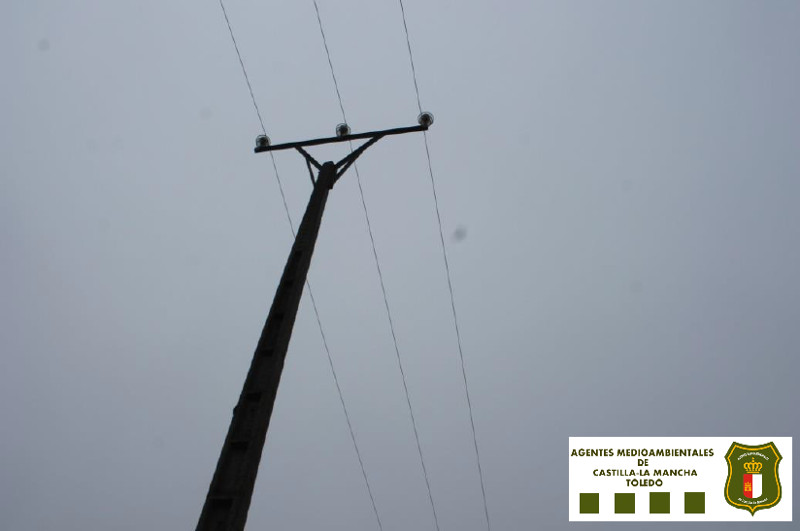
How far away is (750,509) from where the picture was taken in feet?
61.4

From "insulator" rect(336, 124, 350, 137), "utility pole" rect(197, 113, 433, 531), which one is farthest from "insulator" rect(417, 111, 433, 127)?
"utility pole" rect(197, 113, 433, 531)

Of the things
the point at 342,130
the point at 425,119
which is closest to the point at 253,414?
the point at 342,130

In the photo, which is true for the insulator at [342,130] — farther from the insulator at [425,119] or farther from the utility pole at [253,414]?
the utility pole at [253,414]

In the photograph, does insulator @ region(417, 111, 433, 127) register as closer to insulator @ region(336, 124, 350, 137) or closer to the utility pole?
insulator @ region(336, 124, 350, 137)

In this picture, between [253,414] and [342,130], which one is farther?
[342,130]

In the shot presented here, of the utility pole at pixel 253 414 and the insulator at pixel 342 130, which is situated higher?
the insulator at pixel 342 130

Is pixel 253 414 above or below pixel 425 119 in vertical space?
below

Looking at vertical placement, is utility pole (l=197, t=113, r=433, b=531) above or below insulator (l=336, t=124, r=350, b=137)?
below

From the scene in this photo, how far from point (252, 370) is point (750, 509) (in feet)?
62.8

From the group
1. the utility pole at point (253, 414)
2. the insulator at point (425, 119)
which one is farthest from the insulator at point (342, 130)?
the utility pole at point (253, 414)

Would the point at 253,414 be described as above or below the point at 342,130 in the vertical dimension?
below

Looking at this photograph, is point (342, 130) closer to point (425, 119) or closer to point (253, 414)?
point (425, 119)

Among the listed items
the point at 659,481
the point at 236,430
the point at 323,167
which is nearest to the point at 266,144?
the point at 323,167

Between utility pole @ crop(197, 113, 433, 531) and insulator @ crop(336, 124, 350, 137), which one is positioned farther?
insulator @ crop(336, 124, 350, 137)
